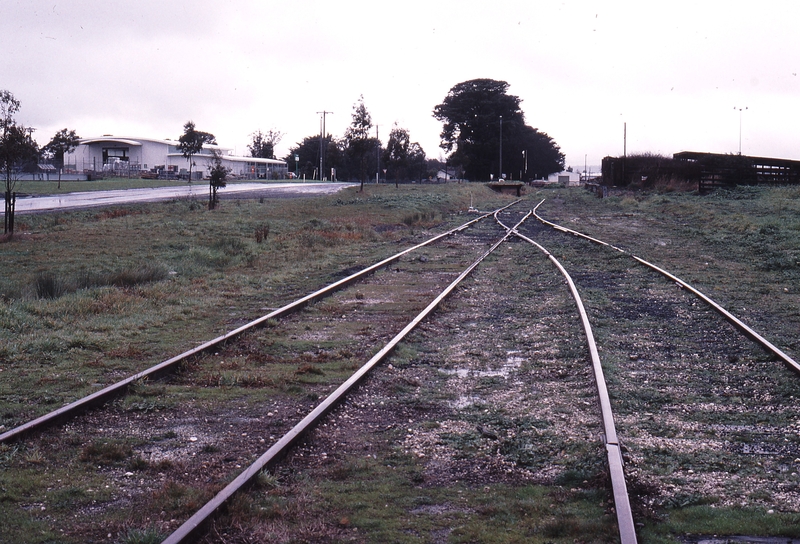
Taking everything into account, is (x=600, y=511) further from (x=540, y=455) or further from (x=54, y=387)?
(x=54, y=387)

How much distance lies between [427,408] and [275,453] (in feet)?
5.96

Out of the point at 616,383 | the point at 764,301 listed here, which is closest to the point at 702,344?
the point at 616,383

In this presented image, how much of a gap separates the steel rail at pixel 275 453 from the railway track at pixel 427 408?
12 mm

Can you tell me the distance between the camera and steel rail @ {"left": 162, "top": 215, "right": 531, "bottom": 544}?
3840mm

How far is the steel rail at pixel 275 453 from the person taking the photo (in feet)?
12.6

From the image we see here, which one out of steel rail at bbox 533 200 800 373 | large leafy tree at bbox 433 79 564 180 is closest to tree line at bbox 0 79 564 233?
large leafy tree at bbox 433 79 564 180

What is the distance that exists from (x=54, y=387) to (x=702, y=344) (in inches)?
271

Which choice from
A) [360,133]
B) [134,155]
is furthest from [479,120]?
[360,133]

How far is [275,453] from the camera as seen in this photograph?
4988 mm

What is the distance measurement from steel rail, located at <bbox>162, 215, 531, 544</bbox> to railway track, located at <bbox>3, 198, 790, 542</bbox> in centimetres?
1

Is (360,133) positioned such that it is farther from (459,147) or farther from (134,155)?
(134,155)

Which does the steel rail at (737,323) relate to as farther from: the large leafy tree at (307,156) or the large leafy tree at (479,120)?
the large leafy tree at (307,156)

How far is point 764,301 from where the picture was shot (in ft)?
39.1

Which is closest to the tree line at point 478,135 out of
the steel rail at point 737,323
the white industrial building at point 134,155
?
the white industrial building at point 134,155
